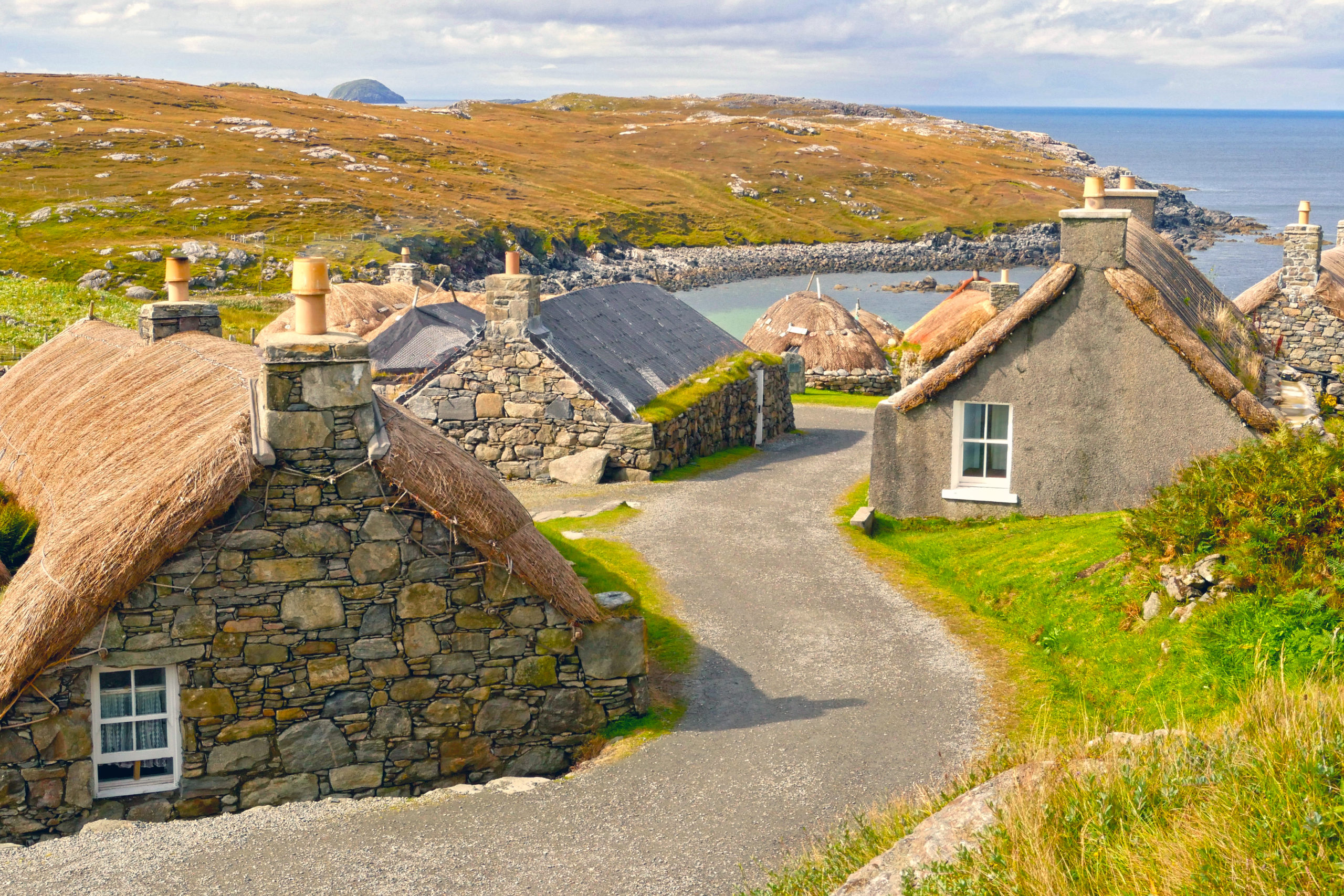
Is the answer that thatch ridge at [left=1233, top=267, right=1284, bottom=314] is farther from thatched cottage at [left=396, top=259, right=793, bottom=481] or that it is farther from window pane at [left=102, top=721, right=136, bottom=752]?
window pane at [left=102, top=721, right=136, bottom=752]

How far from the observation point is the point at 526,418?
25.5 meters

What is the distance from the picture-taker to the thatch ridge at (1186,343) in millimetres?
18125

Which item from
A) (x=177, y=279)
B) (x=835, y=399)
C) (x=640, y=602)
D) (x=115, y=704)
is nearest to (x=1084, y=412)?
(x=640, y=602)

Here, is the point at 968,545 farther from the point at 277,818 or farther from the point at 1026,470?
the point at 277,818

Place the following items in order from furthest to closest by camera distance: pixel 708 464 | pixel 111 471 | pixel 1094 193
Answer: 1. pixel 708 464
2. pixel 1094 193
3. pixel 111 471

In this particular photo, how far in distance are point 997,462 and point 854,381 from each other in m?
20.6

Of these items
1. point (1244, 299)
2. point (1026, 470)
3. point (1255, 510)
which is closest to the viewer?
point (1255, 510)

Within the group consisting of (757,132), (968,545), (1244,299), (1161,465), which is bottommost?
(968,545)

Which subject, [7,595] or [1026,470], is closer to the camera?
[7,595]

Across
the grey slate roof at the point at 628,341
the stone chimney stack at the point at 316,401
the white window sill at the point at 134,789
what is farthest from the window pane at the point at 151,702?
the grey slate roof at the point at 628,341

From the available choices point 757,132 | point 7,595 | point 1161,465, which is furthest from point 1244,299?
point 757,132

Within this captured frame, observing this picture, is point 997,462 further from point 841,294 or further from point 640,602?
point 841,294

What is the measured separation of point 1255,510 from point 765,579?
7517 mm

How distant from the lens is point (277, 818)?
11570 mm
